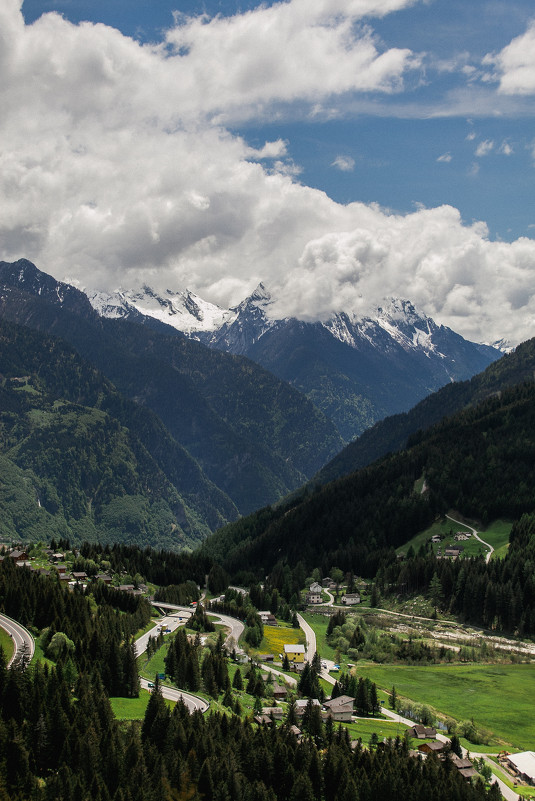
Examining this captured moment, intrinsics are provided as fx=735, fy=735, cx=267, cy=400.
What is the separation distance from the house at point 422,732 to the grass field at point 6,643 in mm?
50705

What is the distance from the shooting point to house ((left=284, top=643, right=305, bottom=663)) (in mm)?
135750

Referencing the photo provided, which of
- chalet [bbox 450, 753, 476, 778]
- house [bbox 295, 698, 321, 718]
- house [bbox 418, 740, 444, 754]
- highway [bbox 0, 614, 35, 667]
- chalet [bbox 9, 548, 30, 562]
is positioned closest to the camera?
chalet [bbox 450, 753, 476, 778]

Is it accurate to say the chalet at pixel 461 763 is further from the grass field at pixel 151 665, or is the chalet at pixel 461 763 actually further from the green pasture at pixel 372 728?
the grass field at pixel 151 665

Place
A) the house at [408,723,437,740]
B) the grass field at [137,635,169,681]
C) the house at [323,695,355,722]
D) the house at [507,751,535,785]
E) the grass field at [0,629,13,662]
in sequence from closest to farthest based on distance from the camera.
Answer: the house at [507,751,535,785]
the grass field at [0,629,13,662]
the house at [408,723,437,740]
the house at [323,695,355,722]
the grass field at [137,635,169,681]

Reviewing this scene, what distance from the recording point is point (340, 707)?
3903 inches

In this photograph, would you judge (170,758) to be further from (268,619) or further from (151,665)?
(268,619)

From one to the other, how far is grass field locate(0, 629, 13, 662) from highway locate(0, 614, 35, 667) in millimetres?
521

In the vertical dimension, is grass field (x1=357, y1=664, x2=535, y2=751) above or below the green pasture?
below

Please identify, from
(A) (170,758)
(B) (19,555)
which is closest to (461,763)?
(A) (170,758)

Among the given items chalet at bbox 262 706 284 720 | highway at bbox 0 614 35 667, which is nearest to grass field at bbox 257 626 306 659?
chalet at bbox 262 706 284 720

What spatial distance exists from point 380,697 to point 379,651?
104ft

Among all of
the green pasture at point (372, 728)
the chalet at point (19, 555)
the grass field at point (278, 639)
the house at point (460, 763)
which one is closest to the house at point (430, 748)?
the house at point (460, 763)

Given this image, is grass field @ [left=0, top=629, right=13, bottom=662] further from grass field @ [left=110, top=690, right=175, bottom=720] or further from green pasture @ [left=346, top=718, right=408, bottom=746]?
green pasture @ [left=346, top=718, right=408, bottom=746]

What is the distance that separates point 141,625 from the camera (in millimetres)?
139750
